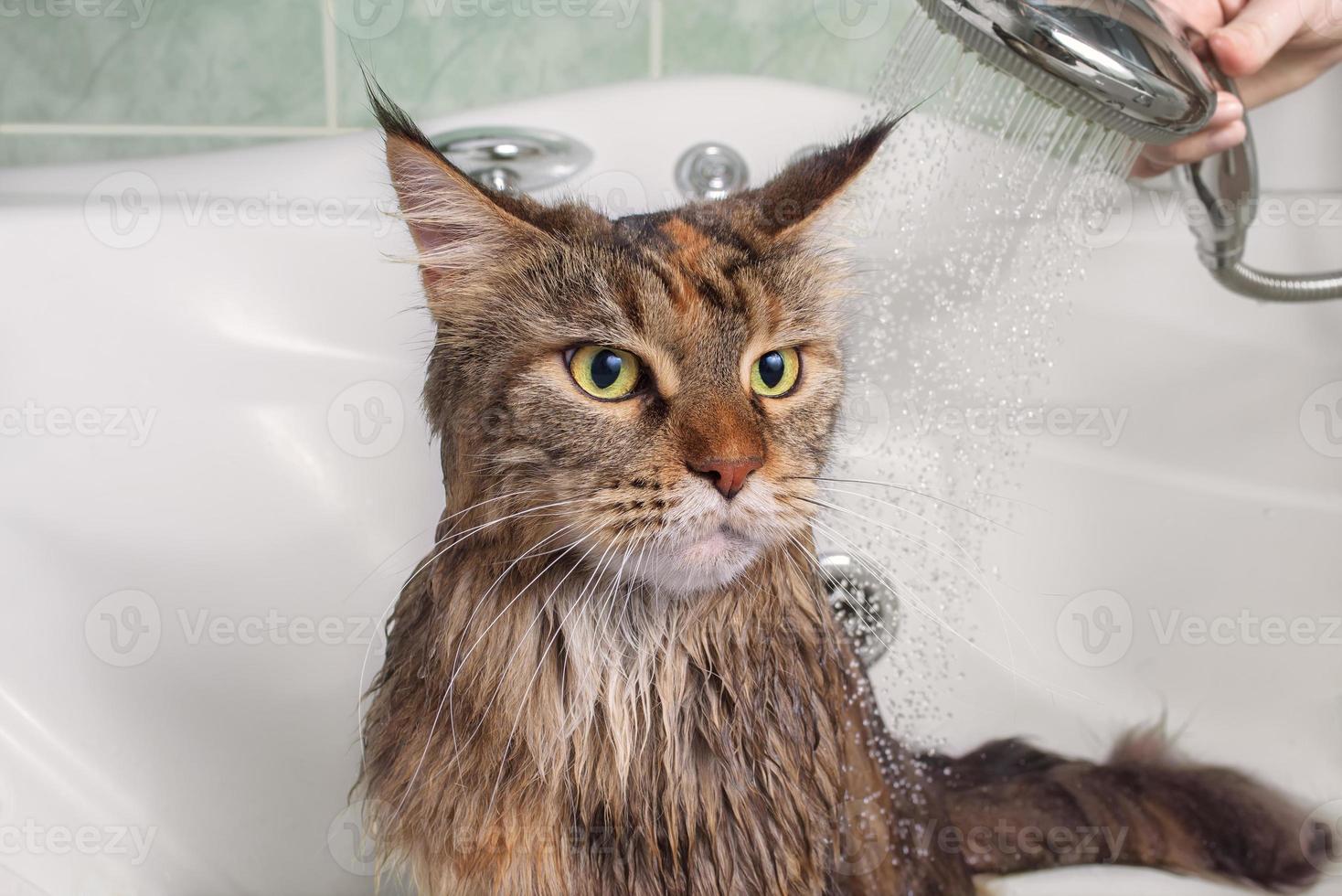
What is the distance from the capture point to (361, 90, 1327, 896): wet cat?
84 centimetres

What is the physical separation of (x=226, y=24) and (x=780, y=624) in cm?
169

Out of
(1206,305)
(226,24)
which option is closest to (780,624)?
(1206,305)

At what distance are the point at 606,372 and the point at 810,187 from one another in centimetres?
28

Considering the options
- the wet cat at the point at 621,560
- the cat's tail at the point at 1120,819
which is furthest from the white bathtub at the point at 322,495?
the wet cat at the point at 621,560

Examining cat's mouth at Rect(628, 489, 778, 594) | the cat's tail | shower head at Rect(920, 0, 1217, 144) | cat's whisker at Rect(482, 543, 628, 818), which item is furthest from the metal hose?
cat's whisker at Rect(482, 543, 628, 818)

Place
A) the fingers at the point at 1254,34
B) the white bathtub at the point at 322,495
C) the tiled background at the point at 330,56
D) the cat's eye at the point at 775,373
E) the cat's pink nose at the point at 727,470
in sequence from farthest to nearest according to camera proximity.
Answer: the tiled background at the point at 330,56 < the white bathtub at the point at 322,495 < the fingers at the point at 1254,34 < the cat's eye at the point at 775,373 < the cat's pink nose at the point at 727,470

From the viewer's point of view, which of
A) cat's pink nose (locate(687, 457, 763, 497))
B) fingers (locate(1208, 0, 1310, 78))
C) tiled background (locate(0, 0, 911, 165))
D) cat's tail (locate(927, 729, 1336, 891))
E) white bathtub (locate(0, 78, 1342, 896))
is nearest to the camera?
cat's pink nose (locate(687, 457, 763, 497))

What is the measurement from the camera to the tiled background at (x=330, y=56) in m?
1.98

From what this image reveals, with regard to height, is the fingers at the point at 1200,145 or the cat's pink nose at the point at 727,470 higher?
the fingers at the point at 1200,145

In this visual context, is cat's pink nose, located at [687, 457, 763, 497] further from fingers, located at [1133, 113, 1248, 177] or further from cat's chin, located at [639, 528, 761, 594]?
fingers, located at [1133, 113, 1248, 177]

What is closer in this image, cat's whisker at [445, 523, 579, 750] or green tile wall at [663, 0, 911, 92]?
cat's whisker at [445, 523, 579, 750]

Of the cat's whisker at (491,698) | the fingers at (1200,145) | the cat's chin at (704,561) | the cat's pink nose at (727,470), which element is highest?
the fingers at (1200,145)

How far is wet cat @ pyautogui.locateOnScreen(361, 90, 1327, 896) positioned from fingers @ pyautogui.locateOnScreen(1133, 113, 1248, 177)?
0.51 meters

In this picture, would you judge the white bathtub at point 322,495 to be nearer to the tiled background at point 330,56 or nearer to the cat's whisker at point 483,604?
the tiled background at point 330,56
